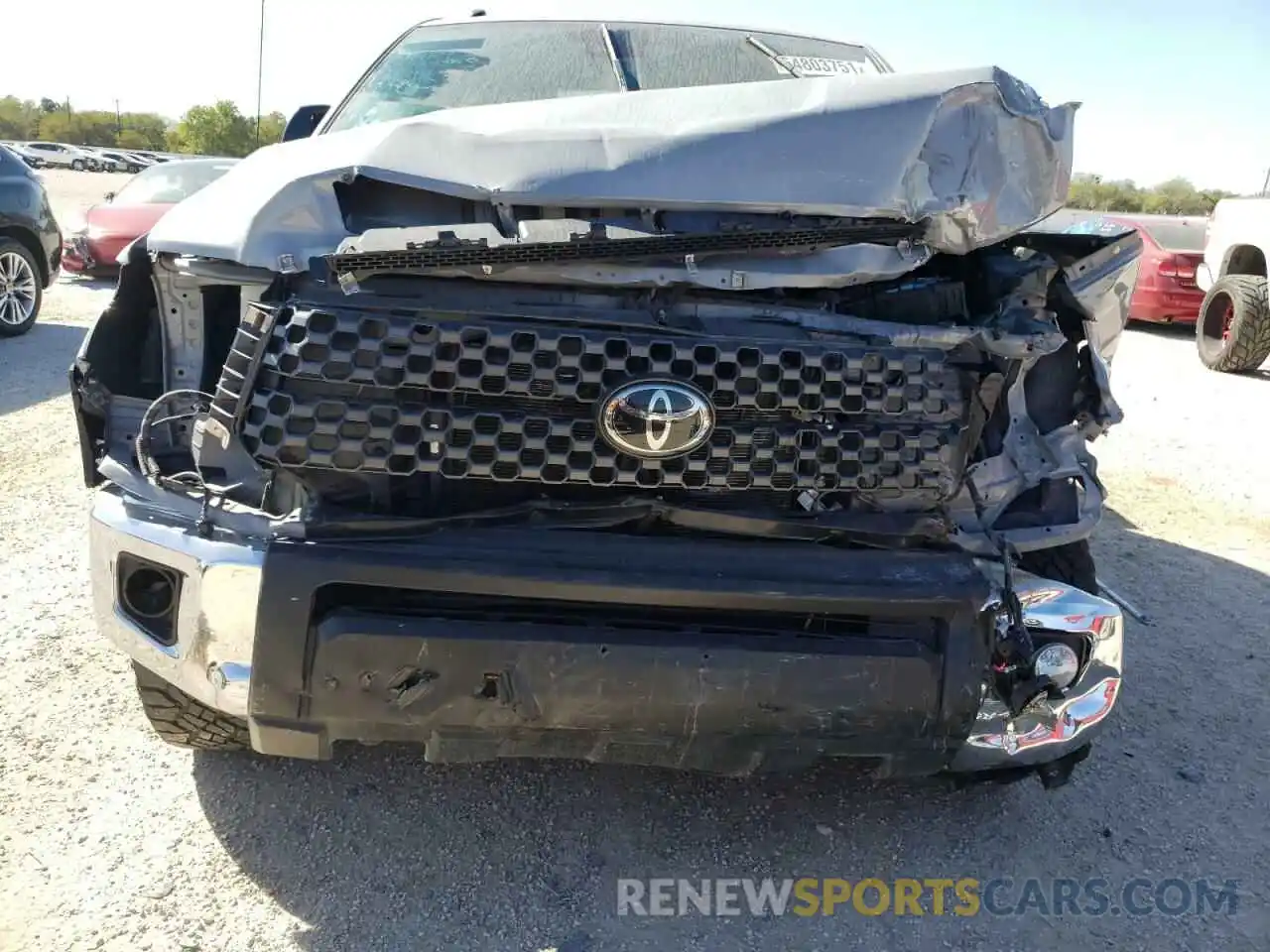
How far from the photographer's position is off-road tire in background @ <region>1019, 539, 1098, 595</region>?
2.73m

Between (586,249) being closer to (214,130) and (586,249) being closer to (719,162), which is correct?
(719,162)

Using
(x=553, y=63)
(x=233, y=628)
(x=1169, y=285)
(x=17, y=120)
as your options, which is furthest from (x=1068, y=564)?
(x=17, y=120)

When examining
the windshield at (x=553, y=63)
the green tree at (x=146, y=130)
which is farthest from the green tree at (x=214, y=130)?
the windshield at (x=553, y=63)

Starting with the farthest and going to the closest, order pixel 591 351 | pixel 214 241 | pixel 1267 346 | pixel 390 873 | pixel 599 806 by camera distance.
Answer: pixel 1267 346 < pixel 599 806 < pixel 390 873 < pixel 214 241 < pixel 591 351

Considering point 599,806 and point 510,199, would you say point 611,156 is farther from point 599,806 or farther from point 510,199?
point 599,806

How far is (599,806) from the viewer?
2766mm

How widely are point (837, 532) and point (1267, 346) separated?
9675 mm

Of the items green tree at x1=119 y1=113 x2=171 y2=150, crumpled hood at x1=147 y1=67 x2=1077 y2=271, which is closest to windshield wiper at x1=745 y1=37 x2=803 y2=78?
crumpled hood at x1=147 y1=67 x2=1077 y2=271

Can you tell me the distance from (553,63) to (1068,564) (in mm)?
2572

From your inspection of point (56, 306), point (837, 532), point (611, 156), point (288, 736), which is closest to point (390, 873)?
point (288, 736)

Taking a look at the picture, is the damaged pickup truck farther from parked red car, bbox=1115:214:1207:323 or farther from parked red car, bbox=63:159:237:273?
parked red car, bbox=1115:214:1207:323

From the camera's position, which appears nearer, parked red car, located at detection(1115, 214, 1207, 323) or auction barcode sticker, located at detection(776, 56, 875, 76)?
auction barcode sticker, located at detection(776, 56, 875, 76)

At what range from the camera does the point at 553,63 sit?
3785mm

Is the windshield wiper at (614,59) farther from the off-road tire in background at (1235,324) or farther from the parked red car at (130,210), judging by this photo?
the off-road tire in background at (1235,324)
